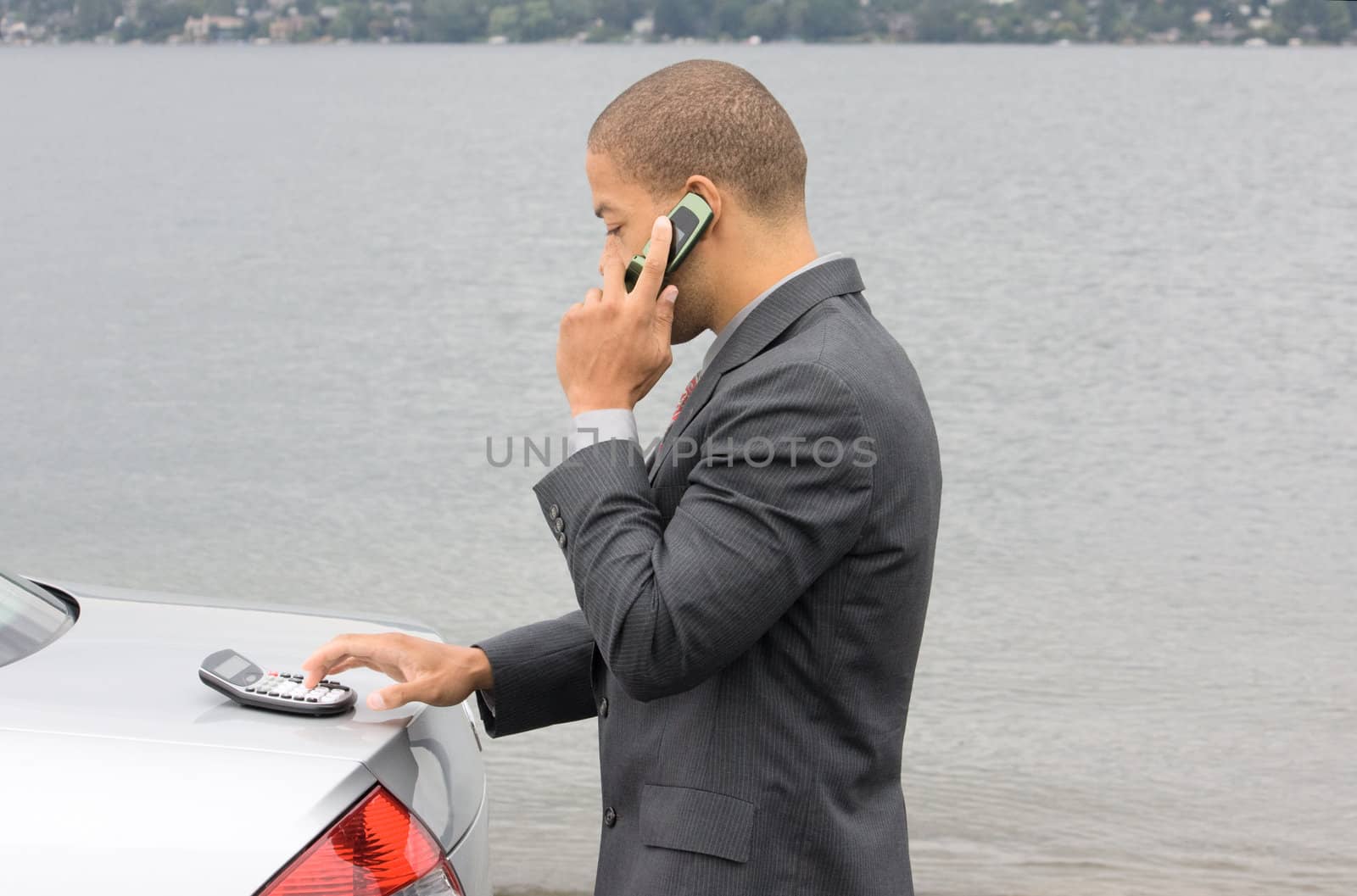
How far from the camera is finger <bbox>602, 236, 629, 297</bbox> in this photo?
2.10 m

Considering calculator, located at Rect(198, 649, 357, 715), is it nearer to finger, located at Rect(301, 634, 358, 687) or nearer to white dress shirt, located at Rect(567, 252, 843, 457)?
finger, located at Rect(301, 634, 358, 687)

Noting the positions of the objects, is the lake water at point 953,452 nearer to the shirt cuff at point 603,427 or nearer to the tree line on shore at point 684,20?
the shirt cuff at point 603,427

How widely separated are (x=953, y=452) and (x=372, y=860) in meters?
9.52

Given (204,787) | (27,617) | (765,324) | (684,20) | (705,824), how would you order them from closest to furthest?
1. (204,787)
2. (705,824)
3. (765,324)
4. (27,617)
5. (684,20)

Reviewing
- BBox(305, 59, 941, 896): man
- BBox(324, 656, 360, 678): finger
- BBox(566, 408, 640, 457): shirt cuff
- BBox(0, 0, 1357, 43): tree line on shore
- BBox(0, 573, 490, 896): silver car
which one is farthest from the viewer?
BBox(0, 0, 1357, 43): tree line on shore

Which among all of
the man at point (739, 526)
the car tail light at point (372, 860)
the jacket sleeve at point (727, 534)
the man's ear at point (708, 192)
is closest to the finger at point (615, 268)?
the man at point (739, 526)

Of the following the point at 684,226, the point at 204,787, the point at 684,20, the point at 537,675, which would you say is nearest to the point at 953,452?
the point at 537,675

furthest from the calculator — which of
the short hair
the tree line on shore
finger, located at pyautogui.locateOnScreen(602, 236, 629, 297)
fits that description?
the tree line on shore

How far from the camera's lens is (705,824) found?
6.64 feet

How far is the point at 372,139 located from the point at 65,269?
100.0ft

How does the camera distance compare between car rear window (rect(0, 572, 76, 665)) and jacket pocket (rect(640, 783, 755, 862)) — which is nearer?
jacket pocket (rect(640, 783, 755, 862))

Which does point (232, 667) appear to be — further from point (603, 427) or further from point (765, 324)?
point (765, 324)

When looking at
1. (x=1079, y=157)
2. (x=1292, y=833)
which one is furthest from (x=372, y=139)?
(x=1292, y=833)

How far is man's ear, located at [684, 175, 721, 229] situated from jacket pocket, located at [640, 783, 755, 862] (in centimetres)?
75
